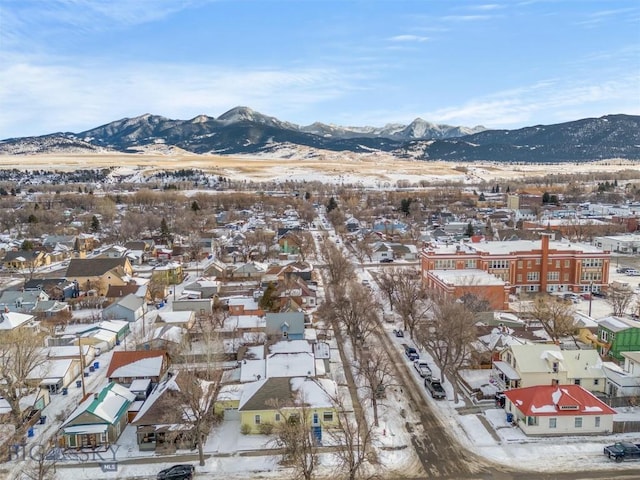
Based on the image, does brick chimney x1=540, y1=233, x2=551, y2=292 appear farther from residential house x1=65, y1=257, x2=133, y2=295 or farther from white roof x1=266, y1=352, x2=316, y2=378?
residential house x1=65, y1=257, x2=133, y2=295

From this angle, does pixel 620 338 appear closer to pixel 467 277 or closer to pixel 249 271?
pixel 467 277

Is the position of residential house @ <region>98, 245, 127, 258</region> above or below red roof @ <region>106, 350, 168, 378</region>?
below

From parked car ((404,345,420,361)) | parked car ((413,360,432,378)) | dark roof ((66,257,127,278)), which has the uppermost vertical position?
dark roof ((66,257,127,278))

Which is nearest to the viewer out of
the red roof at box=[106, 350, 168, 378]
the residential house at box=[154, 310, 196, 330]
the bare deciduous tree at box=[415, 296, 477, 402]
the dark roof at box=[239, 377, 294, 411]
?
the dark roof at box=[239, 377, 294, 411]

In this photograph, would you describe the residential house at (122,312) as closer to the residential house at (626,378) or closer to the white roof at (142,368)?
the white roof at (142,368)

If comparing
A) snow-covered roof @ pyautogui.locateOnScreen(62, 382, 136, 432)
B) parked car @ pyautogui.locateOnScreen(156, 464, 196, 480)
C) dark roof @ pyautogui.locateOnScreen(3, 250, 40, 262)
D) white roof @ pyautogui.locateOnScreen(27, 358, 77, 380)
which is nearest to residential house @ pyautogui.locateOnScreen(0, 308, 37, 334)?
white roof @ pyautogui.locateOnScreen(27, 358, 77, 380)

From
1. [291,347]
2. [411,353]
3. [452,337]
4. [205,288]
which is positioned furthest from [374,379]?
[205,288]
